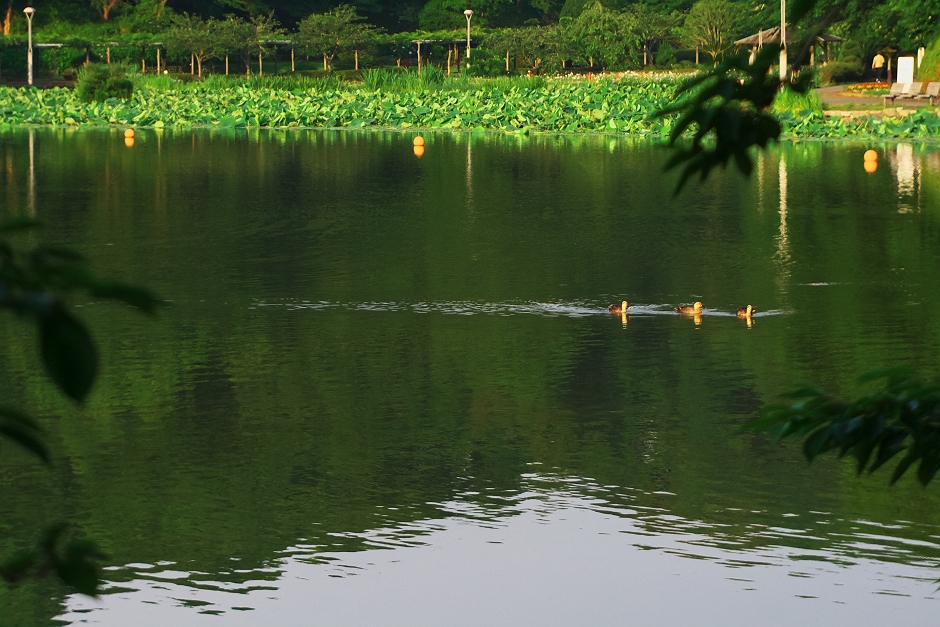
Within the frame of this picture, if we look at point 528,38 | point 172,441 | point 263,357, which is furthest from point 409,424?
point 528,38

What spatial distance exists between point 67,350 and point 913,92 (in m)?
40.3

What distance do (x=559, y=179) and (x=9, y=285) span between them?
75.2ft

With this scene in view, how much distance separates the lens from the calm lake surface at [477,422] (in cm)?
658

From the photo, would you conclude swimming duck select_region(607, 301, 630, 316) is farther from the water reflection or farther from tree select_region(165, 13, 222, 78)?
tree select_region(165, 13, 222, 78)

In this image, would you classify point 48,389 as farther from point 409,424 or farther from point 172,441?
point 409,424

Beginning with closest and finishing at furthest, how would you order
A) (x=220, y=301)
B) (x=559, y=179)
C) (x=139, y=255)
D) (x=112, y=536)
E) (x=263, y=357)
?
(x=112, y=536) < (x=263, y=357) < (x=220, y=301) < (x=139, y=255) < (x=559, y=179)

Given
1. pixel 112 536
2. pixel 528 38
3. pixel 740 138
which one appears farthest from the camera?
pixel 528 38

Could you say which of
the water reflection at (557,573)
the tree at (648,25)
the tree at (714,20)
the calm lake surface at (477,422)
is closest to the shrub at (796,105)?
the calm lake surface at (477,422)

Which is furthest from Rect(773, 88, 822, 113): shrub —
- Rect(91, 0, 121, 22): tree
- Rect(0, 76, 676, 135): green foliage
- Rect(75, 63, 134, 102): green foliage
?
Rect(91, 0, 121, 22): tree

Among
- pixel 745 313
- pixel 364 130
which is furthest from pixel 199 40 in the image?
pixel 745 313

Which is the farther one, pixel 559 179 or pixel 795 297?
pixel 559 179

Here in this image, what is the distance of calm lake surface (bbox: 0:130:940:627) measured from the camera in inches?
259

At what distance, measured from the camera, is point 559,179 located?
966 inches

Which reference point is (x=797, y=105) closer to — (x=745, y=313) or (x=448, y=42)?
(x=745, y=313)
